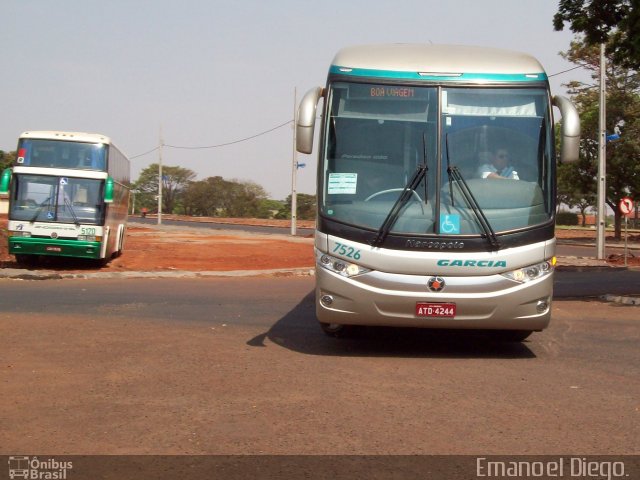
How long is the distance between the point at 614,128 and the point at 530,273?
1584 inches

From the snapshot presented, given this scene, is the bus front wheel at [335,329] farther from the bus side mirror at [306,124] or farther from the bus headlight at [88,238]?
the bus headlight at [88,238]

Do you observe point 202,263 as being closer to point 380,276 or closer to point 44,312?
point 44,312

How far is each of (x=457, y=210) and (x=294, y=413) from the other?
10.8ft

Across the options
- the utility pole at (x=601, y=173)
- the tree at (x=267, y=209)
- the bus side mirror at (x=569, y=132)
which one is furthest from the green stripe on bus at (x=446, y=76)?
the tree at (x=267, y=209)

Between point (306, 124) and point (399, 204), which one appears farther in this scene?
point (306, 124)

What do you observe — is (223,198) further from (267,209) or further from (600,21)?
(600,21)

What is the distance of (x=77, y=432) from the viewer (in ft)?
19.0

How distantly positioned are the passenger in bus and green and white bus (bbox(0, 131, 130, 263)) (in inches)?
570

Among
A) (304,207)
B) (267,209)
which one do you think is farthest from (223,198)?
(304,207)

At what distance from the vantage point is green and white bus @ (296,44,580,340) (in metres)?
8.58

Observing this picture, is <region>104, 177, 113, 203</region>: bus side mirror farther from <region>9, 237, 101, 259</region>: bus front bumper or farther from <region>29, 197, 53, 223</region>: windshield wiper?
<region>29, 197, 53, 223</region>: windshield wiper

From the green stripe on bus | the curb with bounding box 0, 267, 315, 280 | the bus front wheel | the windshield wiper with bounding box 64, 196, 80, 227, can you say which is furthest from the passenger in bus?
the windshield wiper with bounding box 64, 196, 80, 227

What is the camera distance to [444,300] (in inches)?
337
